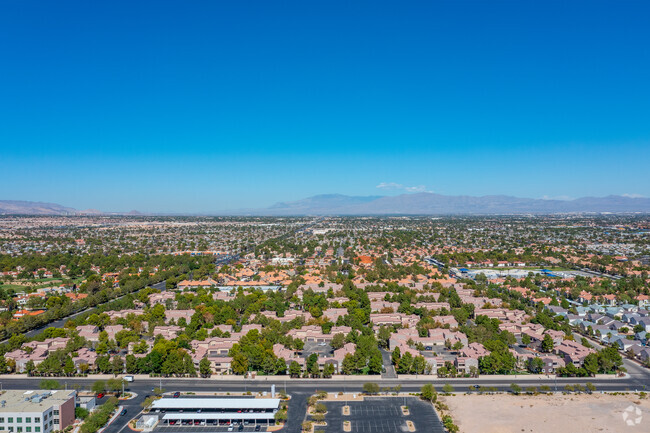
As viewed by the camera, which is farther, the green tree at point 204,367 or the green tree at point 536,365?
the green tree at point 536,365

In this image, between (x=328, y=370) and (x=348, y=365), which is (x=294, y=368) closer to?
(x=328, y=370)

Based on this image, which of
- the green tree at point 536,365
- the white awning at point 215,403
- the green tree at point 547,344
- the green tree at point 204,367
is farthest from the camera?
the green tree at point 547,344

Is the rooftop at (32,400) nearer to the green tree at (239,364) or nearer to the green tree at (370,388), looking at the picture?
the green tree at (239,364)

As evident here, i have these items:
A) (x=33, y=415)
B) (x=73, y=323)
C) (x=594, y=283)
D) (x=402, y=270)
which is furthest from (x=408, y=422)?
(x=594, y=283)

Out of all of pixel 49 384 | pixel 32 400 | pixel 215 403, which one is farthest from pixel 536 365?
pixel 49 384

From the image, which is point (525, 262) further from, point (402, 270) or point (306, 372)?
point (306, 372)

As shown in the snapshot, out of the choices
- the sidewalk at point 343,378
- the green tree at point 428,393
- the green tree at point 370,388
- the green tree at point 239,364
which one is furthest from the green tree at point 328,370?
the green tree at point 428,393

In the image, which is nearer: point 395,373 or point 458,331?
point 395,373
